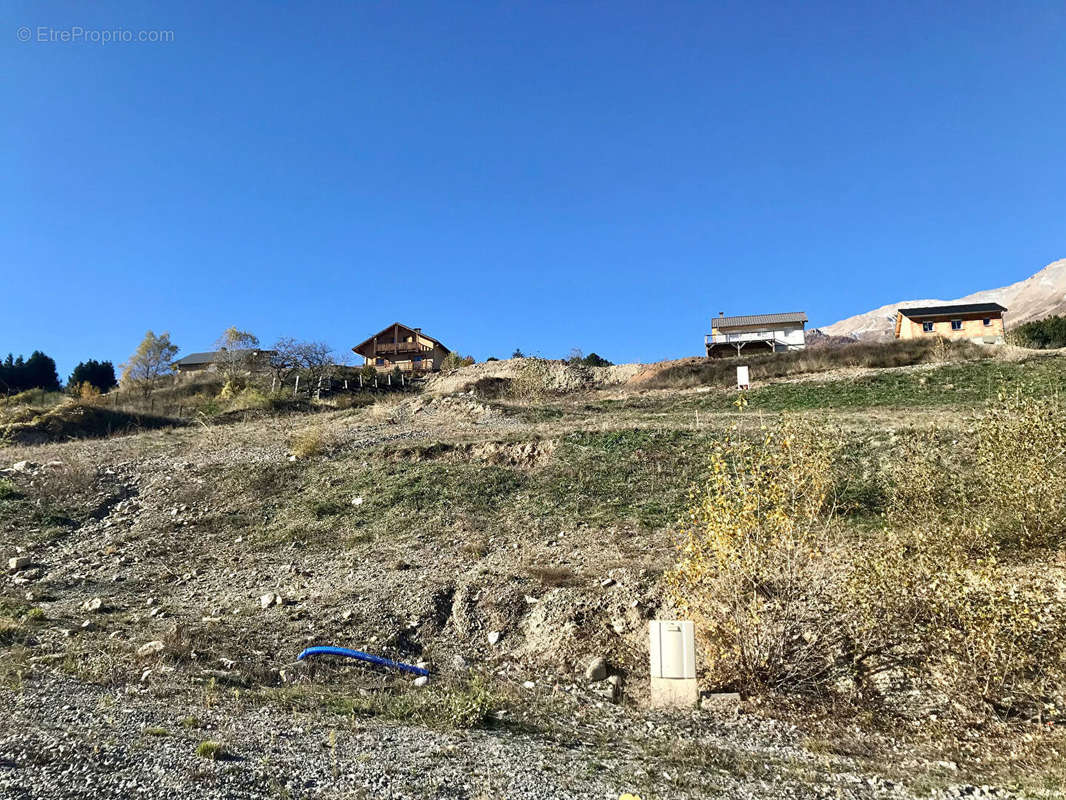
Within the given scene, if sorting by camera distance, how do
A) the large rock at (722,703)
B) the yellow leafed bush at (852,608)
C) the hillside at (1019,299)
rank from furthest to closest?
the hillside at (1019,299)
the large rock at (722,703)
the yellow leafed bush at (852,608)

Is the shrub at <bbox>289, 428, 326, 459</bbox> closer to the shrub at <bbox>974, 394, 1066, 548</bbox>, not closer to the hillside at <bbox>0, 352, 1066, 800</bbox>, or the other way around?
the hillside at <bbox>0, 352, 1066, 800</bbox>

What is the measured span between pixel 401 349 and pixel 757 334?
28.3m


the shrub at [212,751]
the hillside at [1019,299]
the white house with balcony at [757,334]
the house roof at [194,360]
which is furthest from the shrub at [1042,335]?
the hillside at [1019,299]

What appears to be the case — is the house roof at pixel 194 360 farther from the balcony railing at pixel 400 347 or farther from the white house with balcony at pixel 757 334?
the white house with balcony at pixel 757 334

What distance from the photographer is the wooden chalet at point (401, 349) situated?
52719mm

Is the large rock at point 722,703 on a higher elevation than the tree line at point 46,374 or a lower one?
lower

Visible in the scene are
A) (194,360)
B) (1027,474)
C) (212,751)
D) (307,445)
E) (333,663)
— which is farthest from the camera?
(194,360)

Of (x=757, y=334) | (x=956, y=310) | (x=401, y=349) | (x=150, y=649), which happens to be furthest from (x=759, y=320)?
(x=150, y=649)

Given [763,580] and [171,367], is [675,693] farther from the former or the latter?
[171,367]

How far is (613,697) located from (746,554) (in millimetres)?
1878

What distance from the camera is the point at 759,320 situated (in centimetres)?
5216

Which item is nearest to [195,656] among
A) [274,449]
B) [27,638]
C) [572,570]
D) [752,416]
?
[27,638]

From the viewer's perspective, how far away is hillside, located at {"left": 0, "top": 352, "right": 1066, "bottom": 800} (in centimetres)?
415

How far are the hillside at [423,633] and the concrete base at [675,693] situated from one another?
13cm
